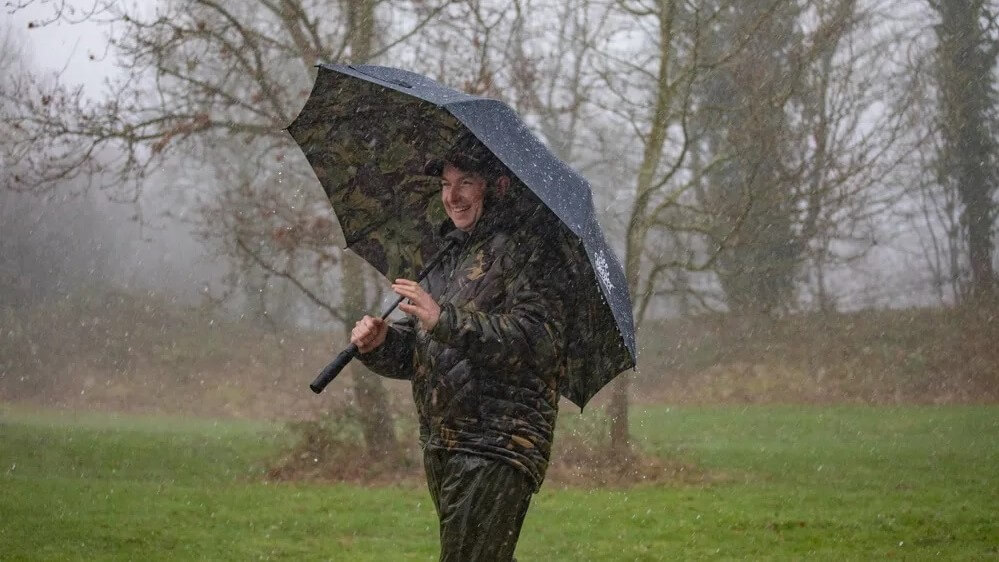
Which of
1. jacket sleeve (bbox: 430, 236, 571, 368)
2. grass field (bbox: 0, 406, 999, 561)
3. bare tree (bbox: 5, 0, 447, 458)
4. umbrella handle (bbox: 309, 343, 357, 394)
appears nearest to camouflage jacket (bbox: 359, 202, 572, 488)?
jacket sleeve (bbox: 430, 236, 571, 368)

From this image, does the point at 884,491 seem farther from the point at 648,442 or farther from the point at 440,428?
the point at 440,428

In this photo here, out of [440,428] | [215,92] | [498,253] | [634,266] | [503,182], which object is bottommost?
[440,428]

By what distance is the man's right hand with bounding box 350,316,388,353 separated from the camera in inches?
156

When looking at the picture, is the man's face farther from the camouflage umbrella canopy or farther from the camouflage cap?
the camouflage umbrella canopy

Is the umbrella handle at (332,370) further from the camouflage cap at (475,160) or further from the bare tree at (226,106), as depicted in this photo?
the bare tree at (226,106)

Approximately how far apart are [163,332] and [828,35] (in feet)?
68.1

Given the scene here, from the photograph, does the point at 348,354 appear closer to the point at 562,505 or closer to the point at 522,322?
the point at 522,322

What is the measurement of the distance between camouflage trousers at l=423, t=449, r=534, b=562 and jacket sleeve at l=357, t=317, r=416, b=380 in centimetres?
45

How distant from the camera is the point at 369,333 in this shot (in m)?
3.98

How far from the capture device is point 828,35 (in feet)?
46.2

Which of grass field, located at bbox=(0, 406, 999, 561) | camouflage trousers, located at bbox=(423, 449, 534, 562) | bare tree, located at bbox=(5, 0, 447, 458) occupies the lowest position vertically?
grass field, located at bbox=(0, 406, 999, 561)

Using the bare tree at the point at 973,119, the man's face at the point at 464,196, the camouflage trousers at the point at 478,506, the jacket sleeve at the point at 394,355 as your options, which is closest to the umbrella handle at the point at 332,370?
the jacket sleeve at the point at 394,355

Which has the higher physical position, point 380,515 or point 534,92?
point 534,92

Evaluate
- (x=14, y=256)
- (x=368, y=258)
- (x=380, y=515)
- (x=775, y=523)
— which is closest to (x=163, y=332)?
(x=14, y=256)
